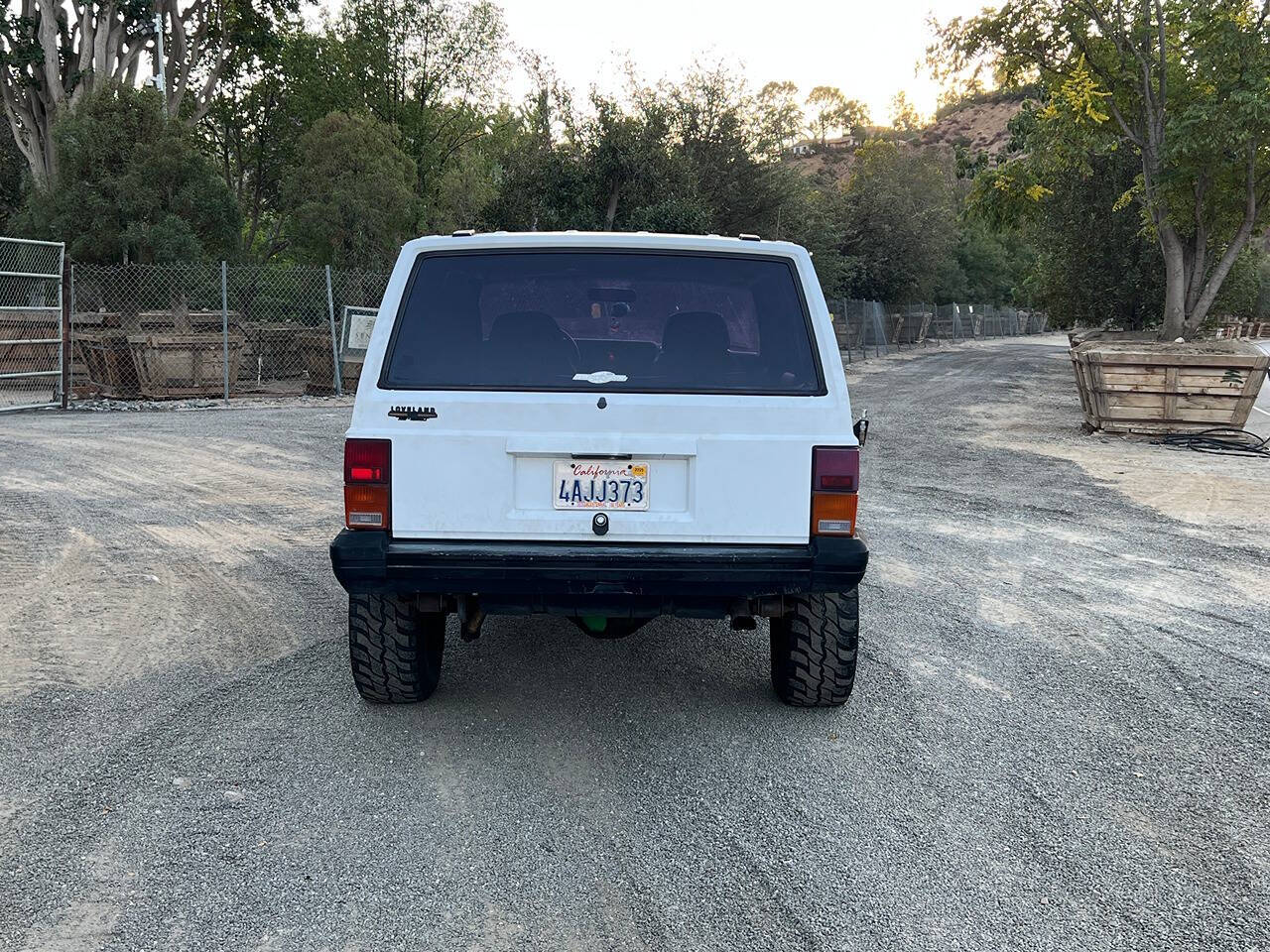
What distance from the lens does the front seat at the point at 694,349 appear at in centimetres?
381

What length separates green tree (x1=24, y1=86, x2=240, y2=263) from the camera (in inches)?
861

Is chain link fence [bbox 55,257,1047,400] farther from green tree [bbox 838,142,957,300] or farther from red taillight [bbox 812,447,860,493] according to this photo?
green tree [bbox 838,142,957,300]

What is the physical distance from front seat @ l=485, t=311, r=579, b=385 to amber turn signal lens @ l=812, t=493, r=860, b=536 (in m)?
1.03

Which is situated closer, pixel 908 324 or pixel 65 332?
pixel 65 332

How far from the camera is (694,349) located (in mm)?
3879

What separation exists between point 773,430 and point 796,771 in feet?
4.07

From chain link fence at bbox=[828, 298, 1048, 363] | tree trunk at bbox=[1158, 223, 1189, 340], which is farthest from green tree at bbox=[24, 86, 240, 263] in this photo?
tree trunk at bbox=[1158, 223, 1189, 340]

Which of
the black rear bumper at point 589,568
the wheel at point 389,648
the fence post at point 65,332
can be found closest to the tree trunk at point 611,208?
the fence post at point 65,332

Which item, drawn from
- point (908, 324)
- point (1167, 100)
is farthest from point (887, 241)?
point (1167, 100)

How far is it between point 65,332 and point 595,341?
13492 mm

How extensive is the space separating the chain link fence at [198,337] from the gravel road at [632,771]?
33.7 ft

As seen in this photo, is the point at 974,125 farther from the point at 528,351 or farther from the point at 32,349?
the point at 528,351

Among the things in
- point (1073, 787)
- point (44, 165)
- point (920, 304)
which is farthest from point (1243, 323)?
point (1073, 787)

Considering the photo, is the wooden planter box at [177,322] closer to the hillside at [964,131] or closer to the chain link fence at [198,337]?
the chain link fence at [198,337]
